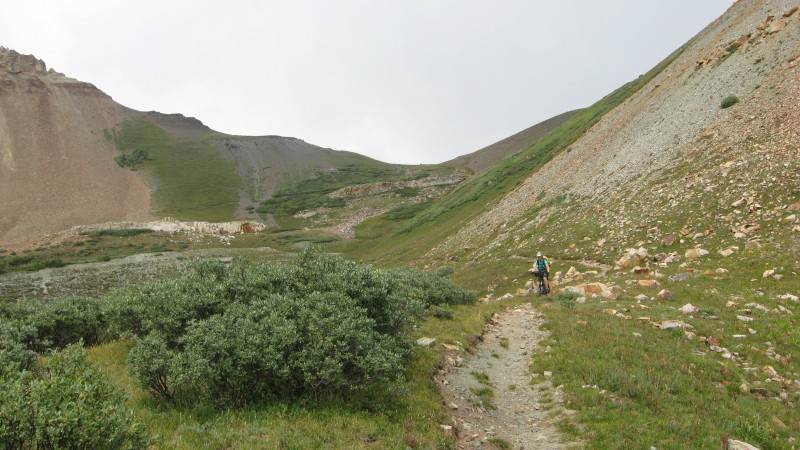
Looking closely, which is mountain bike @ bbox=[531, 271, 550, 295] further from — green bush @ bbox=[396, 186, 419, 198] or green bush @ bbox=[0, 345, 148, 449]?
green bush @ bbox=[396, 186, 419, 198]

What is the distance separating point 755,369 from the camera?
13094mm

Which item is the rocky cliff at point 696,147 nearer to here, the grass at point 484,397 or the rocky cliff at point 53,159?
the grass at point 484,397

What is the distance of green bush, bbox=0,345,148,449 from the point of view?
18.1 ft

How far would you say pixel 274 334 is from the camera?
390 inches

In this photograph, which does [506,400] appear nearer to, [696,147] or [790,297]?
[790,297]

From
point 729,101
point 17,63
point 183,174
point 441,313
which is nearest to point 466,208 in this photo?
point 729,101

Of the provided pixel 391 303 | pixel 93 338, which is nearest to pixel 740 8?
pixel 391 303

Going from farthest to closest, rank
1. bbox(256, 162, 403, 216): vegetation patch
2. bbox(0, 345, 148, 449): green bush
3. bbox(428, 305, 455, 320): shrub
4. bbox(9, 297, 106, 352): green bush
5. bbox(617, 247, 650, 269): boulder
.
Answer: bbox(256, 162, 403, 216): vegetation patch
bbox(617, 247, 650, 269): boulder
bbox(428, 305, 455, 320): shrub
bbox(9, 297, 106, 352): green bush
bbox(0, 345, 148, 449): green bush

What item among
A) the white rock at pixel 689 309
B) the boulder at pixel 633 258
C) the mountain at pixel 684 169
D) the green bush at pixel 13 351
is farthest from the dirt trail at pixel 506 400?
the mountain at pixel 684 169

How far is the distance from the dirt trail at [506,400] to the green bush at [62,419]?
6.53 m

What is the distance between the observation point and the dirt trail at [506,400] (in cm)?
1036

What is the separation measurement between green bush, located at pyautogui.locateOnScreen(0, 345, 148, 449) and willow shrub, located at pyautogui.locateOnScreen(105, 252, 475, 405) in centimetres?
300

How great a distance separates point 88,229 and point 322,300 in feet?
387

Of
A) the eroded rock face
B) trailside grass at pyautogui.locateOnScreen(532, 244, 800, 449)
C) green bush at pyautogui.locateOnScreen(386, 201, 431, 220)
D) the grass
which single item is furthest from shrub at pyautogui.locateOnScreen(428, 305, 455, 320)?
the eroded rock face
